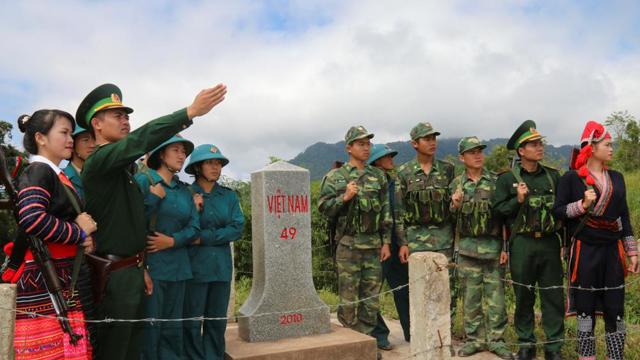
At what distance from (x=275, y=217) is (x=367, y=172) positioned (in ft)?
3.44

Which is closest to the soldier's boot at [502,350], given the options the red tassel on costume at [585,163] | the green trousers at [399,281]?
the green trousers at [399,281]

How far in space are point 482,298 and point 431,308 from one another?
2.58 m

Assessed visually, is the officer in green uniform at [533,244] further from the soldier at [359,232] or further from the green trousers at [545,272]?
the soldier at [359,232]

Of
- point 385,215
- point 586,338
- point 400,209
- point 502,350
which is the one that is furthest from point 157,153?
point 586,338

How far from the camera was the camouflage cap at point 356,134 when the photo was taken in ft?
17.7

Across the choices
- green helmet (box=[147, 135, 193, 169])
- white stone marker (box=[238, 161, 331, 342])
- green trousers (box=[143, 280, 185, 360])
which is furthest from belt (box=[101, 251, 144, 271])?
white stone marker (box=[238, 161, 331, 342])

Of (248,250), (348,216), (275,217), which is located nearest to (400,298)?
(348,216)

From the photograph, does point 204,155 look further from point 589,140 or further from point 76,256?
point 589,140

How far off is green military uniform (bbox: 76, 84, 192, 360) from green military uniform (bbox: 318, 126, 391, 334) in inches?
91.3

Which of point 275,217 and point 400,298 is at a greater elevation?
point 275,217

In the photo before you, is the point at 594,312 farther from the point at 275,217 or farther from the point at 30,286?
the point at 30,286

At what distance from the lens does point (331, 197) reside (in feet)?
17.6

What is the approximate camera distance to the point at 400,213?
5.59m

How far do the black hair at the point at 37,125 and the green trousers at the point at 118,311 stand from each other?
2.75 ft
